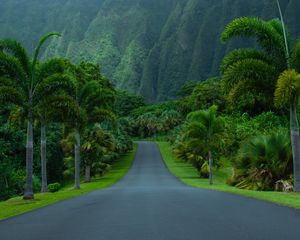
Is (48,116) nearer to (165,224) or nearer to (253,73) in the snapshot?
Answer: (253,73)

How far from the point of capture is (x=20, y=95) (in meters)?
24.5

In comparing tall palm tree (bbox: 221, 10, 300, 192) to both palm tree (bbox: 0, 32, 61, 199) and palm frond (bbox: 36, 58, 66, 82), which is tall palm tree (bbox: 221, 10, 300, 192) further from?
palm tree (bbox: 0, 32, 61, 199)

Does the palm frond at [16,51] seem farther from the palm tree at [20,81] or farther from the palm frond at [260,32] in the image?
the palm frond at [260,32]

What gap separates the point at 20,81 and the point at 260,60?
38.3 ft

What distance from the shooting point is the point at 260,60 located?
2386 cm

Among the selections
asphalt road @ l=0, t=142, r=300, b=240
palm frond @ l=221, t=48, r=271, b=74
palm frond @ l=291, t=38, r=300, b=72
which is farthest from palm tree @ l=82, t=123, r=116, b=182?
asphalt road @ l=0, t=142, r=300, b=240

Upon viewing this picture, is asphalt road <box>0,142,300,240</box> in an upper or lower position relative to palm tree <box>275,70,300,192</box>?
lower

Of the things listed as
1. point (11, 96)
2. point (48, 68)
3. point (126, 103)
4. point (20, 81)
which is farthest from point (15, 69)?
point (126, 103)

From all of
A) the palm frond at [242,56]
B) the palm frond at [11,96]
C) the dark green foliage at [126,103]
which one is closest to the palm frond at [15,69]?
the palm frond at [11,96]

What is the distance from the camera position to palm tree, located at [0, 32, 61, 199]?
24.0 m

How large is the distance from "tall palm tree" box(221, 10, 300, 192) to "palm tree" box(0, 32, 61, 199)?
8.85 m

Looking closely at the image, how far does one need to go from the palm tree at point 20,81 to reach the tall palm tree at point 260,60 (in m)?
8.85

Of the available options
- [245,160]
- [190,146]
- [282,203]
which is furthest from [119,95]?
[282,203]

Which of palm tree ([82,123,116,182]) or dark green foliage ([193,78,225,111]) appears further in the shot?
dark green foliage ([193,78,225,111])
